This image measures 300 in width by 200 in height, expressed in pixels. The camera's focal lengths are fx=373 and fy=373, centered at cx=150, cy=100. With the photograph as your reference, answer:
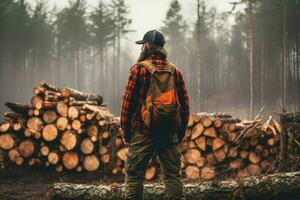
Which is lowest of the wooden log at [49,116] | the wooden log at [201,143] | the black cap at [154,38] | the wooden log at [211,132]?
the wooden log at [201,143]

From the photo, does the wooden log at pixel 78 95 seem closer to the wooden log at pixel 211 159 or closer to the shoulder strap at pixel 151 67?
the wooden log at pixel 211 159

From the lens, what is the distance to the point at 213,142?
29.5 feet

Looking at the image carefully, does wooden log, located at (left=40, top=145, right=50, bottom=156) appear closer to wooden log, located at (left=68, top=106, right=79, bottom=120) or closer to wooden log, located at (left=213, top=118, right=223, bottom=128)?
wooden log, located at (left=68, top=106, right=79, bottom=120)

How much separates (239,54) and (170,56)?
28.6 feet

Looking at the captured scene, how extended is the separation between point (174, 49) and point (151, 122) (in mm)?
42399

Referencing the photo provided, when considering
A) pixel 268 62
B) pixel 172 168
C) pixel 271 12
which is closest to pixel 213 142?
pixel 172 168

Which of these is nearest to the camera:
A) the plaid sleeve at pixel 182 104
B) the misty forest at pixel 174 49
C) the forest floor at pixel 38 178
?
the plaid sleeve at pixel 182 104

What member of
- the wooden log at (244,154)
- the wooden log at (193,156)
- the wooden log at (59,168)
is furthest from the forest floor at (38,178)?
the wooden log at (244,154)

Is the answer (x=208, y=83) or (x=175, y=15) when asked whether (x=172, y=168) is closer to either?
(x=175, y=15)

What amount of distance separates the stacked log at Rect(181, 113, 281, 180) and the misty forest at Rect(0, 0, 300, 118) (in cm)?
2500

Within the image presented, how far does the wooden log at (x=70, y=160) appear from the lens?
28.9 feet

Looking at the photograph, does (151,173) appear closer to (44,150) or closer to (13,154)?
(44,150)

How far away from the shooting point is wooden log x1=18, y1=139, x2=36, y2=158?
345 inches

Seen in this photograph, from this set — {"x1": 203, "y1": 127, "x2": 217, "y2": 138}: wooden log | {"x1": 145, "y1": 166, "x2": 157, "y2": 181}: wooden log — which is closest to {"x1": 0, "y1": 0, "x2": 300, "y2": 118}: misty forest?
{"x1": 203, "y1": 127, "x2": 217, "y2": 138}: wooden log
